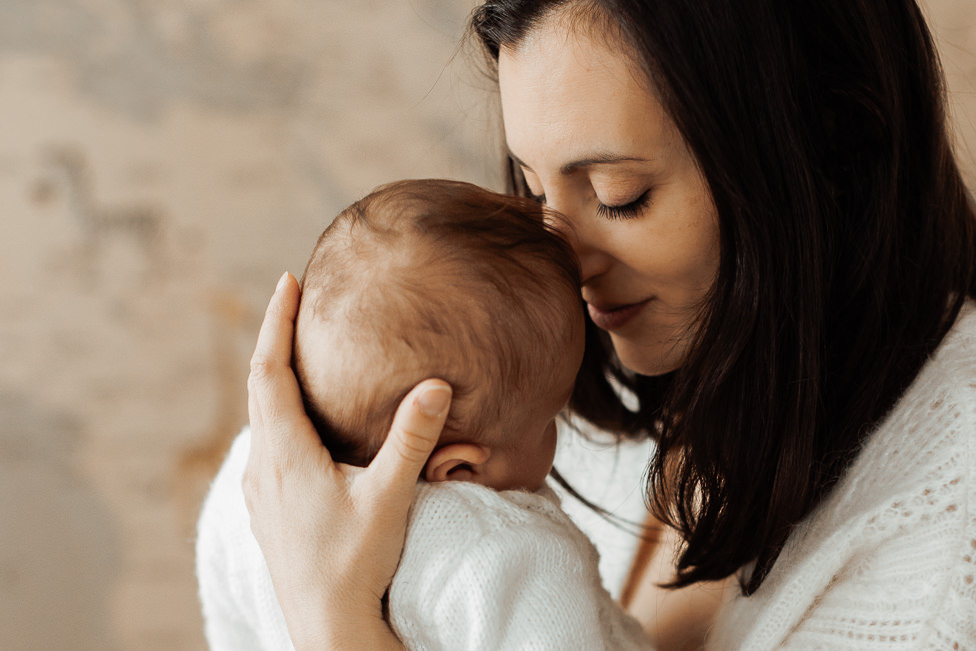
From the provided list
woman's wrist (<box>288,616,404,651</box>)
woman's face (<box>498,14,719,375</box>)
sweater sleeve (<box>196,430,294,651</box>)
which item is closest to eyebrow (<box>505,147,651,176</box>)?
woman's face (<box>498,14,719,375</box>)

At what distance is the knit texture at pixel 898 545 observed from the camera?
0.79 meters

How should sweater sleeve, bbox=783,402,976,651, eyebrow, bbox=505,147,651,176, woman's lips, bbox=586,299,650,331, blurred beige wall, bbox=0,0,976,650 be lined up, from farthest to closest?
blurred beige wall, bbox=0,0,976,650 → woman's lips, bbox=586,299,650,331 → eyebrow, bbox=505,147,651,176 → sweater sleeve, bbox=783,402,976,651

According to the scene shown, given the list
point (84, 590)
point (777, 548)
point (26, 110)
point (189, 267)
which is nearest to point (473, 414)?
point (777, 548)

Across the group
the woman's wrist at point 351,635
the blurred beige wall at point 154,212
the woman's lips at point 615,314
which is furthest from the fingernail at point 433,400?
the blurred beige wall at point 154,212

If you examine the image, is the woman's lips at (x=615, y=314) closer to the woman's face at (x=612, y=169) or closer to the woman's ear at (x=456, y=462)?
the woman's face at (x=612, y=169)

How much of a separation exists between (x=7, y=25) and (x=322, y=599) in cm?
146

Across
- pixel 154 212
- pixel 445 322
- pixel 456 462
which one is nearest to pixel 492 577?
pixel 456 462

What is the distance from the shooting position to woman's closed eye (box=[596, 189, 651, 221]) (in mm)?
939

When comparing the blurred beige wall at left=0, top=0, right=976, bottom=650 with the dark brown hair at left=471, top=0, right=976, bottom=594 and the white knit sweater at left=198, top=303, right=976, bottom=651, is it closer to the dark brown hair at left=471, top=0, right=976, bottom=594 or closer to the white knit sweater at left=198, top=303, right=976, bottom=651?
the dark brown hair at left=471, top=0, right=976, bottom=594

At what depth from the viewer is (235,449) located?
1.31 metres

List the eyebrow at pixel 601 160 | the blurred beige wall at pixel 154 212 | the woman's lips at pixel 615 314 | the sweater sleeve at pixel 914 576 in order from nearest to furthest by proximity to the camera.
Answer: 1. the sweater sleeve at pixel 914 576
2. the eyebrow at pixel 601 160
3. the woman's lips at pixel 615 314
4. the blurred beige wall at pixel 154 212

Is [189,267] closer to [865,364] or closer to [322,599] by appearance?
[322,599]

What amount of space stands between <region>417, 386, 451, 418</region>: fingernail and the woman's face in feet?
1.01

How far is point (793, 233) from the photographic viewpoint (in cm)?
90
